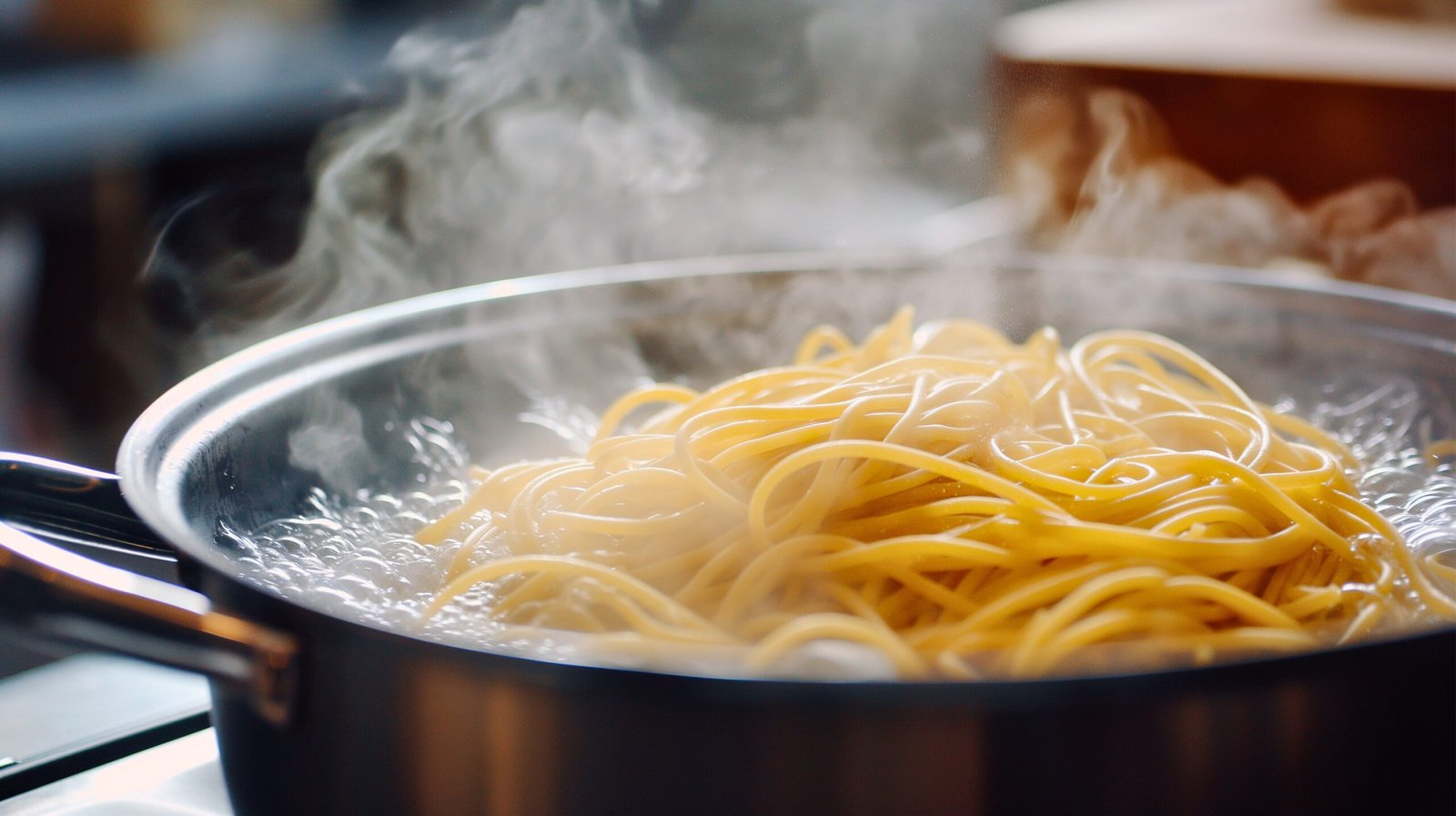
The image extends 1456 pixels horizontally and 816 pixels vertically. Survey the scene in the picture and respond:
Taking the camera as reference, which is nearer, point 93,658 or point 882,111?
point 93,658

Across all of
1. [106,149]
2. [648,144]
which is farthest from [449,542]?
[106,149]

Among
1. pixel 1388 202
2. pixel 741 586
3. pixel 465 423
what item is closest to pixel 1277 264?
pixel 1388 202

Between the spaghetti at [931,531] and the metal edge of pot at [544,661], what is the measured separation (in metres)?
0.11

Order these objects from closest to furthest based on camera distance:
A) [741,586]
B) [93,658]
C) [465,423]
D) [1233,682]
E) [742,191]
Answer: [1233,682], [741,586], [93,658], [465,423], [742,191]

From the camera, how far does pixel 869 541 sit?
2.92 ft

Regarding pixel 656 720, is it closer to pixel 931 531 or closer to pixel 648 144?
pixel 931 531

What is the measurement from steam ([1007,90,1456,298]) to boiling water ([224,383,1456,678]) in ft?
2.30

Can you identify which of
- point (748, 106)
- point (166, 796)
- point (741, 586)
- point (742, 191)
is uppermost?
point (748, 106)

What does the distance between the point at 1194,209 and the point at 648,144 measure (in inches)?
47.0

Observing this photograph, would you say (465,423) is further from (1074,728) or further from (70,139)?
(70,139)

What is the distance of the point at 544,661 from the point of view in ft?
1.83

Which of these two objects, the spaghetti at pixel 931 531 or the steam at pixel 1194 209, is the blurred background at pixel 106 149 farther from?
the spaghetti at pixel 931 531

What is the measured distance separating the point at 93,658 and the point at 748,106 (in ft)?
12.4

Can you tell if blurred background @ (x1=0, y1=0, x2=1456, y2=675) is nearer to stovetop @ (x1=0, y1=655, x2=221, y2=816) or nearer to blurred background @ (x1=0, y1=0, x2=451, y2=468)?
blurred background @ (x1=0, y1=0, x2=451, y2=468)
